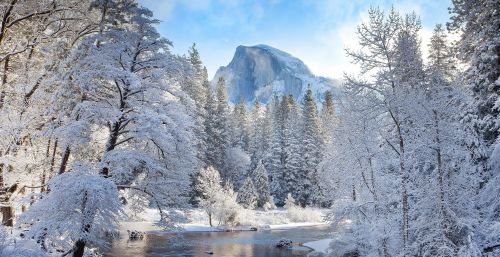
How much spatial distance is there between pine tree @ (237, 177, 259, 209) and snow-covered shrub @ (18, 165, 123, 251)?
4005cm

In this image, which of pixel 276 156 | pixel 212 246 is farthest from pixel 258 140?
pixel 212 246

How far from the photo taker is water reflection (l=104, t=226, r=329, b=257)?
26781 millimetres

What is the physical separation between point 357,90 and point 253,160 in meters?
53.8

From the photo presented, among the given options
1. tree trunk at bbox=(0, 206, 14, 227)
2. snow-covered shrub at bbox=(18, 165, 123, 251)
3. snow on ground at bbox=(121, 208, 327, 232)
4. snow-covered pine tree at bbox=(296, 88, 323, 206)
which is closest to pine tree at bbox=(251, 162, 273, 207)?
snow on ground at bbox=(121, 208, 327, 232)

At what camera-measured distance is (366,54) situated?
44.1 feet

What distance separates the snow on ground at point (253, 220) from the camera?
3984cm

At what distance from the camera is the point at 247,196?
168 feet

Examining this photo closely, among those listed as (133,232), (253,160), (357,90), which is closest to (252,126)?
(253,160)

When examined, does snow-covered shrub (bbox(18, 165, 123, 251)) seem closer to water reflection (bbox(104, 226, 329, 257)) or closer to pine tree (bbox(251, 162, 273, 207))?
water reflection (bbox(104, 226, 329, 257))

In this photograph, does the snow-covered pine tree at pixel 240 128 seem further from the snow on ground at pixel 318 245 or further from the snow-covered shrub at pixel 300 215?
the snow on ground at pixel 318 245

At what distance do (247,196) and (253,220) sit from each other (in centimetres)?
571

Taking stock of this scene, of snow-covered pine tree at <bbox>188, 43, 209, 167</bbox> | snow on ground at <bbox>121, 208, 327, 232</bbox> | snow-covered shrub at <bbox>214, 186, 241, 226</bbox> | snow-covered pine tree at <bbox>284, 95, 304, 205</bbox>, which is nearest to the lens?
snow on ground at <bbox>121, 208, 327, 232</bbox>

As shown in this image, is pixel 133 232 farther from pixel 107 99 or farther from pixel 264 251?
pixel 107 99

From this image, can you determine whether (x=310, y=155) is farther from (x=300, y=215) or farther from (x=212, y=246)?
(x=212, y=246)
